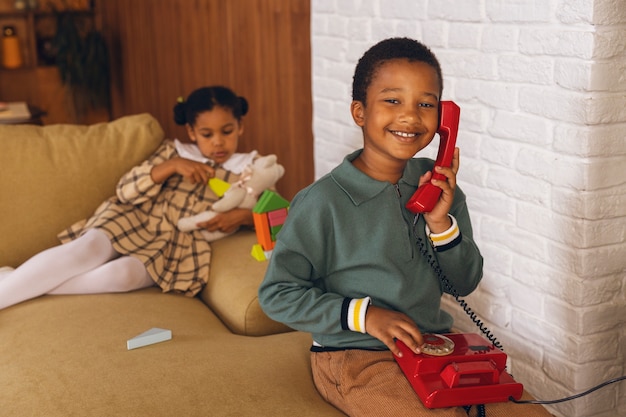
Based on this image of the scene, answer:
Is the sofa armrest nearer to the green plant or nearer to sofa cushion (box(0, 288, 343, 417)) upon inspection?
sofa cushion (box(0, 288, 343, 417))

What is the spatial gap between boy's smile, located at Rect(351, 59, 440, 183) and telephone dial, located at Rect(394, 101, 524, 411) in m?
0.04

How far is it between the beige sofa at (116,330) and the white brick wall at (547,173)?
2.05ft

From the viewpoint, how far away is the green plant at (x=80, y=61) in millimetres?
5504

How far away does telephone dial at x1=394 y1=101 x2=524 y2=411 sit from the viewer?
141 centimetres

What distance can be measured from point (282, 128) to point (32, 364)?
1765mm

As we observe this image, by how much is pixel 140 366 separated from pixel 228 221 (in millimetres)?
805

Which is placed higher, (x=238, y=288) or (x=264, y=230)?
(x=264, y=230)

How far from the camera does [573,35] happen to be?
6.06 feet

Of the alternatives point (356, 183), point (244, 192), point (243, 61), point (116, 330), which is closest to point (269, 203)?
point (244, 192)

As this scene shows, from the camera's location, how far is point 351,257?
5.09 feet

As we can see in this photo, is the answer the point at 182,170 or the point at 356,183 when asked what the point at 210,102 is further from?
the point at 356,183

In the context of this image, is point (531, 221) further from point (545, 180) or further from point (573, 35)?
point (573, 35)

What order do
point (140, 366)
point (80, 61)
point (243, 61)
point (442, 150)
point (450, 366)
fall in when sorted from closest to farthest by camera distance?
point (450, 366) → point (442, 150) → point (140, 366) → point (243, 61) → point (80, 61)

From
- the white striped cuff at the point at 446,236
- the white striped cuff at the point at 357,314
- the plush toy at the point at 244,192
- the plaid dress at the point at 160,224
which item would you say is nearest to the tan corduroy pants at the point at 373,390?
the white striped cuff at the point at 357,314
